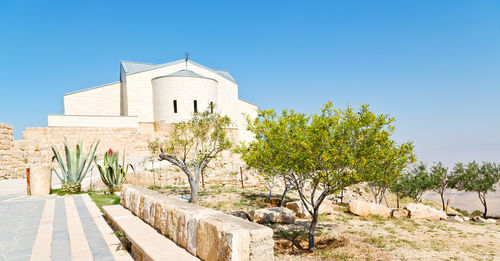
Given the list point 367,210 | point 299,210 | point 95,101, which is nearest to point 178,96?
point 95,101

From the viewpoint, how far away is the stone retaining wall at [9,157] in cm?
1958

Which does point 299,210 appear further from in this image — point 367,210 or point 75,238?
point 75,238

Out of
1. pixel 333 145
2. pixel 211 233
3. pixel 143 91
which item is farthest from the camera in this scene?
pixel 143 91

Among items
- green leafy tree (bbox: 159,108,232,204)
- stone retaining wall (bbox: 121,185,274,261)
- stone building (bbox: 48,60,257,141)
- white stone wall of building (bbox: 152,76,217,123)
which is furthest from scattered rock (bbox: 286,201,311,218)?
white stone wall of building (bbox: 152,76,217,123)

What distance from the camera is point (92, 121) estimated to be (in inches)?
1185

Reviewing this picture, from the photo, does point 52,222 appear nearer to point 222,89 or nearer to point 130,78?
point 130,78

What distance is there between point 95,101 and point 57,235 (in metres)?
33.7

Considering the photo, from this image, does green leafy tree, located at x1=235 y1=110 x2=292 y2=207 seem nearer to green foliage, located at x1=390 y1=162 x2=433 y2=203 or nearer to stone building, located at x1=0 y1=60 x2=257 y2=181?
stone building, located at x1=0 y1=60 x2=257 y2=181

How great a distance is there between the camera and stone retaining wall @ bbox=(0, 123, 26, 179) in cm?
1958

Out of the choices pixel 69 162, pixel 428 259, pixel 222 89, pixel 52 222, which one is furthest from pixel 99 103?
pixel 428 259

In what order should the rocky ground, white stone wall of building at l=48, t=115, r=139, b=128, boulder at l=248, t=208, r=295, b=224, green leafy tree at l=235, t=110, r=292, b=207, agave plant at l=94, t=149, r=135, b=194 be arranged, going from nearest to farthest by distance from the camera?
the rocky ground, green leafy tree at l=235, t=110, r=292, b=207, boulder at l=248, t=208, r=295, b=224, agave plant at l=94, t=149, r=135, b=194, white stone wall of building at l=48, t=115, r=139, b=128

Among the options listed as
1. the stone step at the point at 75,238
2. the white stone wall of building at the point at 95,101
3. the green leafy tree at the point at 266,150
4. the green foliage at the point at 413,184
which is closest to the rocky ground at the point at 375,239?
the green leafy tree at the point at 266,150

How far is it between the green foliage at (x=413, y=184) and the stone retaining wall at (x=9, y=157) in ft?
91.3

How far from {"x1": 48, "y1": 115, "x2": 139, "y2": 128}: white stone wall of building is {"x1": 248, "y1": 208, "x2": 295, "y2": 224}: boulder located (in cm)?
2355
